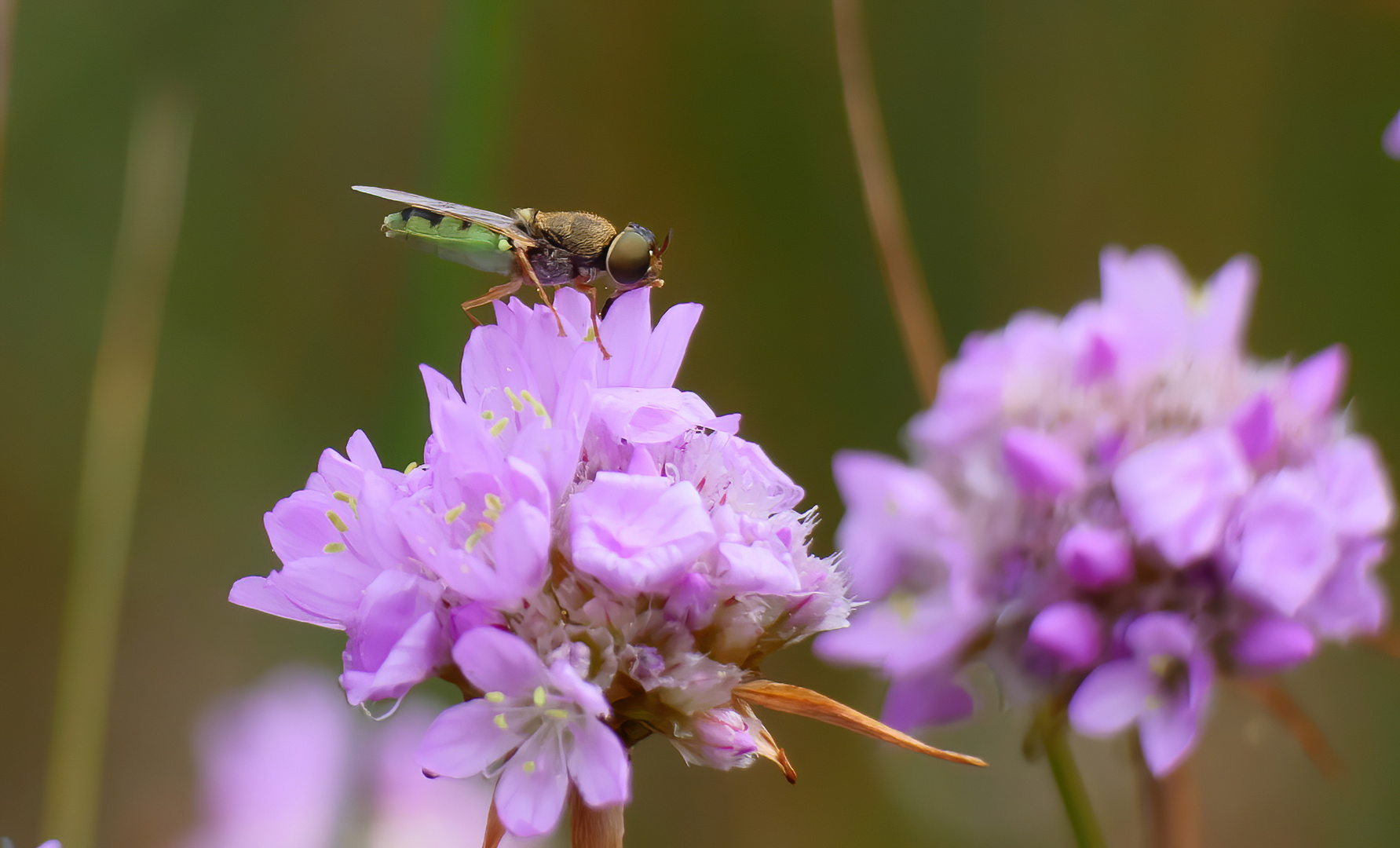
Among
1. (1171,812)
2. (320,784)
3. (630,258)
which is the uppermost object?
(630,258)

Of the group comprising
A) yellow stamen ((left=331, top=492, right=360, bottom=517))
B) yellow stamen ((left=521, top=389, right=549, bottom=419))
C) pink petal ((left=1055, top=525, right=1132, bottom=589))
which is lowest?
pink petal ((left=1055, top=525, right=1132, bottom=589))

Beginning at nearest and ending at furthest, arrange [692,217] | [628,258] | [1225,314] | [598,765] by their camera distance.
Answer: [598,765], [628,258], [1225,314], [692,217]

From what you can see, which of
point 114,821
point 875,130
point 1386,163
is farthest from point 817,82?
point 114,821

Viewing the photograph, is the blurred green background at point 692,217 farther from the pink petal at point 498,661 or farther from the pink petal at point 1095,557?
the pink petal at point 498,661

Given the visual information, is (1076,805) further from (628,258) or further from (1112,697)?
(628,258)

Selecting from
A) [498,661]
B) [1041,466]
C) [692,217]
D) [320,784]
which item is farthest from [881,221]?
[692,217]

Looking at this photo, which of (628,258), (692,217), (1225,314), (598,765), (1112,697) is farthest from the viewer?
(692,217)

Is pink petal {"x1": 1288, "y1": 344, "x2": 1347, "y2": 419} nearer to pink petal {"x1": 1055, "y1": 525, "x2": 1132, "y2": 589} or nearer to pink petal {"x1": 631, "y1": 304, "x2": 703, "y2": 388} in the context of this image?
pink petal {"x1": 1055, "y1": 525, "x2": 1132, "y2": 589}

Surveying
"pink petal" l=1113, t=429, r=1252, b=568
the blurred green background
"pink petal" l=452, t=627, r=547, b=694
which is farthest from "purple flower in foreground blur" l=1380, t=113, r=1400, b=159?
the blurred green background
